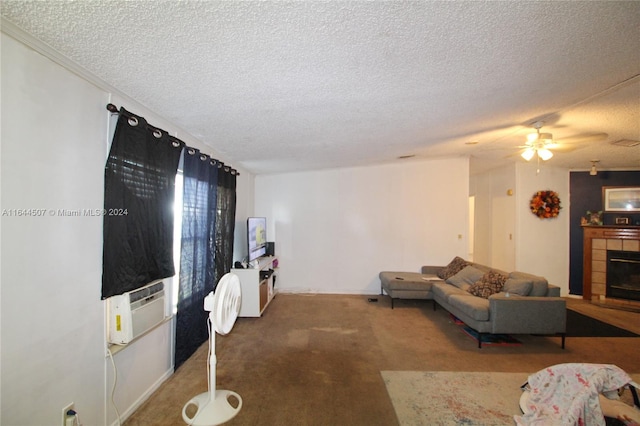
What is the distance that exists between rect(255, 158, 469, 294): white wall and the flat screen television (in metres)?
0.58

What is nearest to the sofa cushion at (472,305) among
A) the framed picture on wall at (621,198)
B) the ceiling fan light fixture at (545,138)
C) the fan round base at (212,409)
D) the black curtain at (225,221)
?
the ceiling fan light fixture at (545,138)

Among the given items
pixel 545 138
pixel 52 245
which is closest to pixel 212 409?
pixel 52 245

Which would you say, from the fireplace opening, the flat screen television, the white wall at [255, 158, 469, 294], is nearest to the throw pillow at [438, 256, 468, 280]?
the white wall at [255, 158, 469, 294]

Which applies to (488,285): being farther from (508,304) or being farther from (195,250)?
(195,250)

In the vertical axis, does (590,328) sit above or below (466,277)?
below

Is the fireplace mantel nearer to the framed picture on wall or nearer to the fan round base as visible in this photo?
the framed picture on wall

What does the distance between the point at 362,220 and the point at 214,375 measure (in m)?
3.80

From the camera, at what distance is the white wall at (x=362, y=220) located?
198 inches

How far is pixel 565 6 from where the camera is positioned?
3.77 feet

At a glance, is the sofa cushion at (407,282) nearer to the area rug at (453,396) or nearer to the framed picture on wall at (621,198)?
the area rug at (453,396)

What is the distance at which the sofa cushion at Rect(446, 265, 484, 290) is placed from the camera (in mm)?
3834

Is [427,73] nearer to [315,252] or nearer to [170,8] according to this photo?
[170,8]

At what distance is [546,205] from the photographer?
16.2 ft

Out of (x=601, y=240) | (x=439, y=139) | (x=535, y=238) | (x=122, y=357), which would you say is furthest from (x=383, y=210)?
(x=122, y=357)
